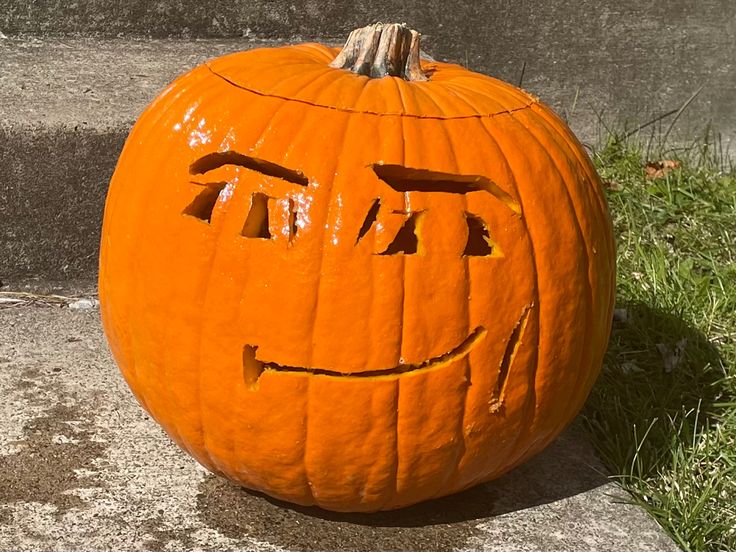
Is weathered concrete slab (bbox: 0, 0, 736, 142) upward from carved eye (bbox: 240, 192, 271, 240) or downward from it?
upward

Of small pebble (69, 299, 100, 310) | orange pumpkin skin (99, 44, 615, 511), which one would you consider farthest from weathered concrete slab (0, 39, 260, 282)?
orange pumpkin skin (99, 44, 615, 511)

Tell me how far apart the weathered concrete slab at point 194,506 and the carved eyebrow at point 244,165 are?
0.78 m

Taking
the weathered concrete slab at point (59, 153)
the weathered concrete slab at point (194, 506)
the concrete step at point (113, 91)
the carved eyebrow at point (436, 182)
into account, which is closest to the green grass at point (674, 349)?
the weathered concrete slab at point (194, 506)

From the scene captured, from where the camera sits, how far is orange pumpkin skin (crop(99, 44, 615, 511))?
6.51 ft

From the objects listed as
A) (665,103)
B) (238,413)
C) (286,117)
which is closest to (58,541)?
(238,413)

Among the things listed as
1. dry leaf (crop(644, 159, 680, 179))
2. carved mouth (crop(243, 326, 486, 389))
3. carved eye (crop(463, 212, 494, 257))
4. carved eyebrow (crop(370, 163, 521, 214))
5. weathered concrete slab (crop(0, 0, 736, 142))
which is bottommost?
carved mouth (crop(243, 326, 486, 389))

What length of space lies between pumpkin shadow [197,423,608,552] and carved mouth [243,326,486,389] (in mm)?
389

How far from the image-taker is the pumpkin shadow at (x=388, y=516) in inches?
87.0

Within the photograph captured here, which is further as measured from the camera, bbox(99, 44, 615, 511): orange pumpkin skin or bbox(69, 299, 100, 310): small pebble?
bbox(69, 299, 100, 310): small pebble

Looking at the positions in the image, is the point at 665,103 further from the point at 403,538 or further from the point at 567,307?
the point at 403,538

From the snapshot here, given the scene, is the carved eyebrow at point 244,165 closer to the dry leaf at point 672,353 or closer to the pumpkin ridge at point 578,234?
the pumpkin ridge at point 578,234

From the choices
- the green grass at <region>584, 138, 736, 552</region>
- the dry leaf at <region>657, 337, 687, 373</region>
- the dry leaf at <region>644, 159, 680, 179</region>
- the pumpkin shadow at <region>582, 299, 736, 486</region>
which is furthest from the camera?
the dry leaf at <region>644, 159, 680, 179</region>

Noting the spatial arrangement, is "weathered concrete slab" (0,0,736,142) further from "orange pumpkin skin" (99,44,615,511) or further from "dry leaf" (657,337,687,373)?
"orange pumpkin skin" (99,44,615,511)

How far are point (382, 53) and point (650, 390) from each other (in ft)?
4.44
